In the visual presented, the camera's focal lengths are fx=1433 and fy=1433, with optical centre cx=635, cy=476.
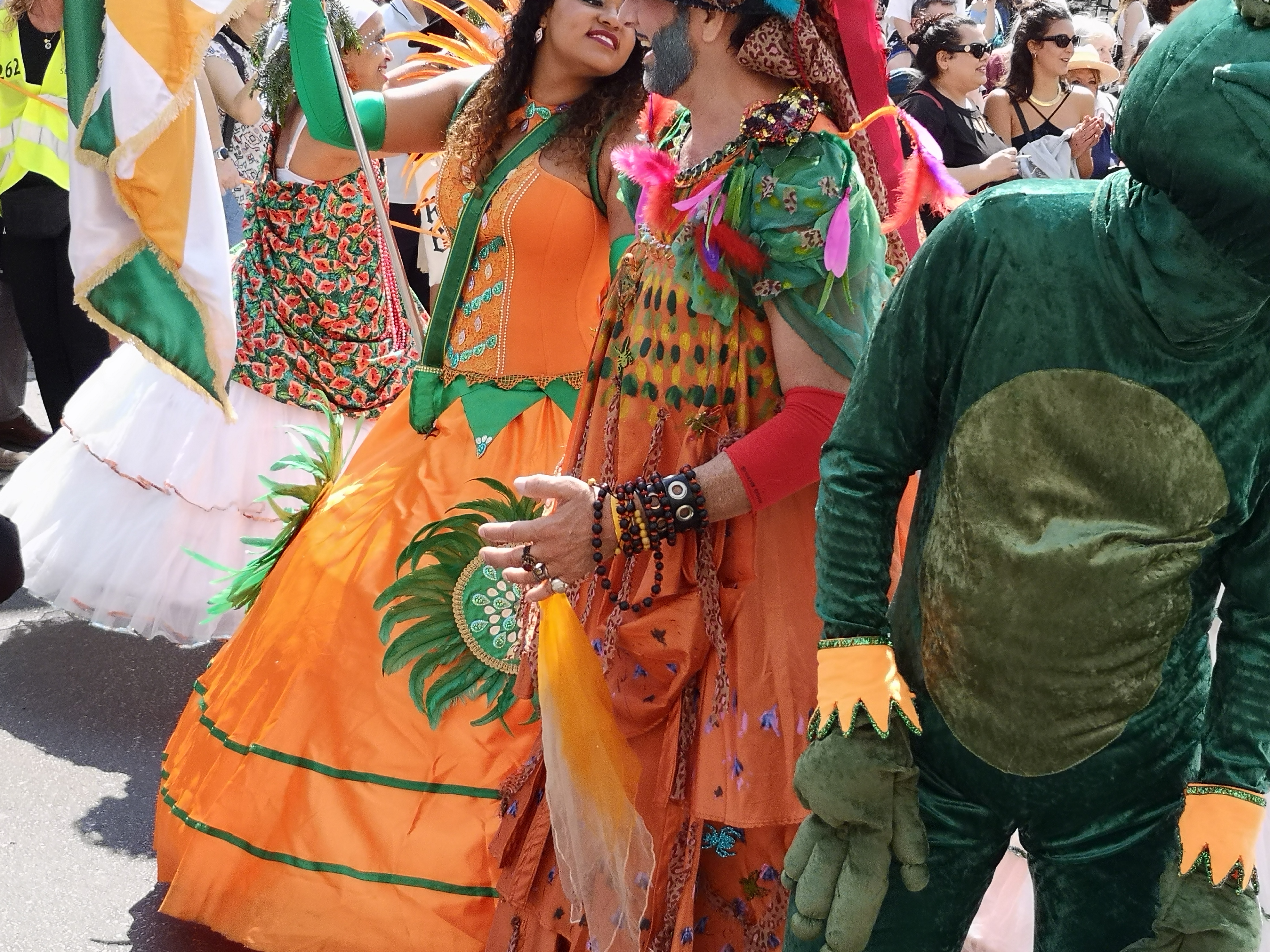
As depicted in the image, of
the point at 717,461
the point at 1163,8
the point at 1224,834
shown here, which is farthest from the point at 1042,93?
the point at 1224,834

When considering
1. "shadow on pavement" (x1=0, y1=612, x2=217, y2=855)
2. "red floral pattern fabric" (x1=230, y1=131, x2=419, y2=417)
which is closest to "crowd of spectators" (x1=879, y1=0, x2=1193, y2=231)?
"red floral pattern fabric" (x1=230, y1=131, x2=419, y2=417)

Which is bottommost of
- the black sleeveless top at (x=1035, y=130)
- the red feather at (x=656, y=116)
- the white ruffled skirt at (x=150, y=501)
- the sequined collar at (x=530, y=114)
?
the white ruffled skirt at (x=150, y=501)

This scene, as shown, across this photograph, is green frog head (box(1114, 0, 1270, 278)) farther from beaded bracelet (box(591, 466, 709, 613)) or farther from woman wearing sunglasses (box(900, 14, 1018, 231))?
woman wearing sunglasses (box(900, 14, 1018, 231))

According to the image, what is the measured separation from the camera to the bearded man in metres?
2.01

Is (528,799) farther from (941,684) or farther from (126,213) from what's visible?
(126,213)

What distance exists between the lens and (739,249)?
2014 millimetres

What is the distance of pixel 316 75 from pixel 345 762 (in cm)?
137

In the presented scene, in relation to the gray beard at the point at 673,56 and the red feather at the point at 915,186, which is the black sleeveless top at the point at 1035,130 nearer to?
the red feather at the point at 915,186

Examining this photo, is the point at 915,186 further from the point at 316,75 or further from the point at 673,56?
the point at 316,75

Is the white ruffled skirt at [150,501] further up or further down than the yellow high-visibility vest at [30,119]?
further down

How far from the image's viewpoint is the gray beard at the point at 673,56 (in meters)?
2.08

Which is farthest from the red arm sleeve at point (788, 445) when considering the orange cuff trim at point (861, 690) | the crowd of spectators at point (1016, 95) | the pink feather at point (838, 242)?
the crowd of spectators at point (1016, 95)

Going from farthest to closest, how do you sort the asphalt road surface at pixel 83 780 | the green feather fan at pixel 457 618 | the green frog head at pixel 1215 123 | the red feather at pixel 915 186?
the asphalt road surface at pixel 83 780 → the green feather fan at pixel 457 618 → the red feather at pixel 915 186 → the green frog head at pixel 1215 123

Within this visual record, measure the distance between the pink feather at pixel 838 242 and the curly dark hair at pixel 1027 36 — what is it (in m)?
4.33
